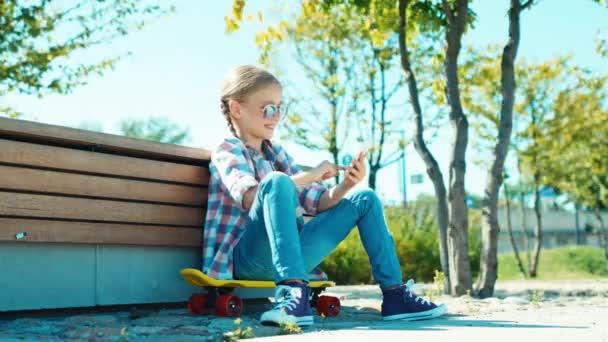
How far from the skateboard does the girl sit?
0.28 ft

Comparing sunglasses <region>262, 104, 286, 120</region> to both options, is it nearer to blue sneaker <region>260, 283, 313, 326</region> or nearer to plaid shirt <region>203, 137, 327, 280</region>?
plaid shirt <region>203, 137, 327, 280</region>

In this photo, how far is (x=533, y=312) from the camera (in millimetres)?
4078

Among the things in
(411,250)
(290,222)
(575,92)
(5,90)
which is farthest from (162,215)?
(575,92)

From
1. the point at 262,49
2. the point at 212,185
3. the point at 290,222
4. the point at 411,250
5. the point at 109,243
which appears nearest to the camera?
the point at 290,222

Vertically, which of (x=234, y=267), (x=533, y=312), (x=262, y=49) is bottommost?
(x=533, y=312)

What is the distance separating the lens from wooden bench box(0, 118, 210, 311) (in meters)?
3.38

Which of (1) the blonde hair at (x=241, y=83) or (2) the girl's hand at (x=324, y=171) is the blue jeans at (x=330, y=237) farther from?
(1) the blonde hair at (x=241, y=83)

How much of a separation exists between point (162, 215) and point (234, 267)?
0.52 meters

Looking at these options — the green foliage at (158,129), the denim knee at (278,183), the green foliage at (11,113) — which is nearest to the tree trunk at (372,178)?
the green foliage at (11,113)

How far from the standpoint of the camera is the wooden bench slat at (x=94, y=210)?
3.34m

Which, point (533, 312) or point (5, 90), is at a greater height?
point (5, 90)

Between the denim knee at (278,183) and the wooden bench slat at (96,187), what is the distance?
0.87 m

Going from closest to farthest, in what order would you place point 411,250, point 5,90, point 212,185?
point 212,185, point 5,90, point 411,250

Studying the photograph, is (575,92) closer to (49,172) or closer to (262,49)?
(262,49)
